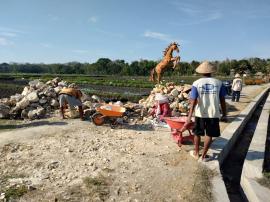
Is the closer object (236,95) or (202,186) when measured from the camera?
(202,186)

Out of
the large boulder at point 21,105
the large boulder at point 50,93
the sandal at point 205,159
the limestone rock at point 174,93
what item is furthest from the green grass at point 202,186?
the large boulder at point 50,93

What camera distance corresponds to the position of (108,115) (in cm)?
873

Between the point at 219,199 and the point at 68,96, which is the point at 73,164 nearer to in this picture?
the point at 219,199

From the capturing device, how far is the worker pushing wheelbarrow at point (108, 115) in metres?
8.67

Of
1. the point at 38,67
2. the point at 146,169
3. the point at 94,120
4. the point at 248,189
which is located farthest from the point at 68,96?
the point at 38,67

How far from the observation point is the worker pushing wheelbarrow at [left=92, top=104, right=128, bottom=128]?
8.67 m

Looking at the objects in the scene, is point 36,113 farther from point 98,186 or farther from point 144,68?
point 144,68

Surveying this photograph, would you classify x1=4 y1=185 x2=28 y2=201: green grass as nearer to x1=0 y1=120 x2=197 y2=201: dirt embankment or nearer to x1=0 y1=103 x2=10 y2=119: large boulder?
x1=0 y1=120 x2=197 y2=201: dirt embankment

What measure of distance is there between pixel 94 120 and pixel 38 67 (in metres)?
101

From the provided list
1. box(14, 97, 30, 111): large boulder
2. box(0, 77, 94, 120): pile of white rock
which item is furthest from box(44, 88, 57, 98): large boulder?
box(14, 97, 30, 111): large boulder

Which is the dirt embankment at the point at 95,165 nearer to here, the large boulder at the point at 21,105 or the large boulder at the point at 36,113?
the large boulder at the point at 36,113

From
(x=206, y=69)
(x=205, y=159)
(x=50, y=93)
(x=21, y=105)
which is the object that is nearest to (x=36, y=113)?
(x=21, y=105)

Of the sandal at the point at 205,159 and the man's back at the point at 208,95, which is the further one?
the sandal at the point at 205,159

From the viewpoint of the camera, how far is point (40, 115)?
10.2 meters
